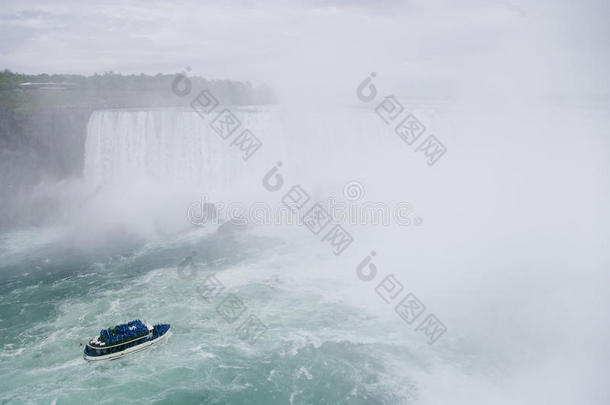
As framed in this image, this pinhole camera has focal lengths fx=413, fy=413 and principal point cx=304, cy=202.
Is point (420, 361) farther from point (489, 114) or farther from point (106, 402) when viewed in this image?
point (489, 114)

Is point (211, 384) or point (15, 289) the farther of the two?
point (15, 289)

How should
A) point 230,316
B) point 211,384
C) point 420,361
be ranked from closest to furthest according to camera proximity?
point 211,384
point 420,361
point 230,316

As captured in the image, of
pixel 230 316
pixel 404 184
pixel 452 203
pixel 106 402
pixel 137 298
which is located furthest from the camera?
pixel 404 184

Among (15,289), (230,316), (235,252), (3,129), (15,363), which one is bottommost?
(230,316)

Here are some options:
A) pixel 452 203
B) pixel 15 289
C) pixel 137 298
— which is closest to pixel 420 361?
pixel 137 298

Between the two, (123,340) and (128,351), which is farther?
(128,351)

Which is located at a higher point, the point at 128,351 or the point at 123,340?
the point at 123,340

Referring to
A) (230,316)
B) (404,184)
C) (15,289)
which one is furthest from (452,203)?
(15,289)

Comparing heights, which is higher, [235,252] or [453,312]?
[235,252]
